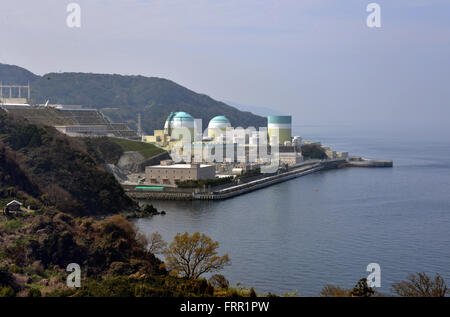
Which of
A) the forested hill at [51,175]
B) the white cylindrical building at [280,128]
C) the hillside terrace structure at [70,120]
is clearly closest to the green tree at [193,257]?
the forested hill at [51,175]

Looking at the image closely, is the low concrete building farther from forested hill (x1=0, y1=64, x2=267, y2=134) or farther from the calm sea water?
forested hill (x1=0, y1=64, x2=267, y2=134)

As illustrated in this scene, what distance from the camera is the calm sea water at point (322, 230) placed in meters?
12.4

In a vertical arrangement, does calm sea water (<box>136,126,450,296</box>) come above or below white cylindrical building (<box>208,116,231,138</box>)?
below

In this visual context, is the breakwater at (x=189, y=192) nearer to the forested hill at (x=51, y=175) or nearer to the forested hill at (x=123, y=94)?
the forested hill at (x=51, y=175)

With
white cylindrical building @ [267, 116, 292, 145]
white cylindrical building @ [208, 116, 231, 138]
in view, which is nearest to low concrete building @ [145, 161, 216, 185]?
white cylindrical building @ [208, 116, 231, 138]

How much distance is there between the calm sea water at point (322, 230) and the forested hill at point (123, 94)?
59471mm

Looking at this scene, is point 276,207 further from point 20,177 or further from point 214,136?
point 214,136

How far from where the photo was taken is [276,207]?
2217 cm

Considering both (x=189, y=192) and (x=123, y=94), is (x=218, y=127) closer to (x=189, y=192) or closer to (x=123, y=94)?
(x=189, y=192)

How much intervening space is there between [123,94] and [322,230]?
8320cm

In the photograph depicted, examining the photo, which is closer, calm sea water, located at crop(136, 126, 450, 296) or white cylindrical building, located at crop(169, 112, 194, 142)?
calm sea water, located at crop(136, 126, 450, 296)

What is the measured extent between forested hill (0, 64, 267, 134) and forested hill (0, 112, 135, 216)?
6283 centimetres

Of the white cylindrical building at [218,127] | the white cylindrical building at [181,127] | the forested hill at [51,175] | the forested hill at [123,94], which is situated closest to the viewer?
the forested hill at [51,175]

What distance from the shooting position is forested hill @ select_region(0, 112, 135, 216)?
16969 millimetres
